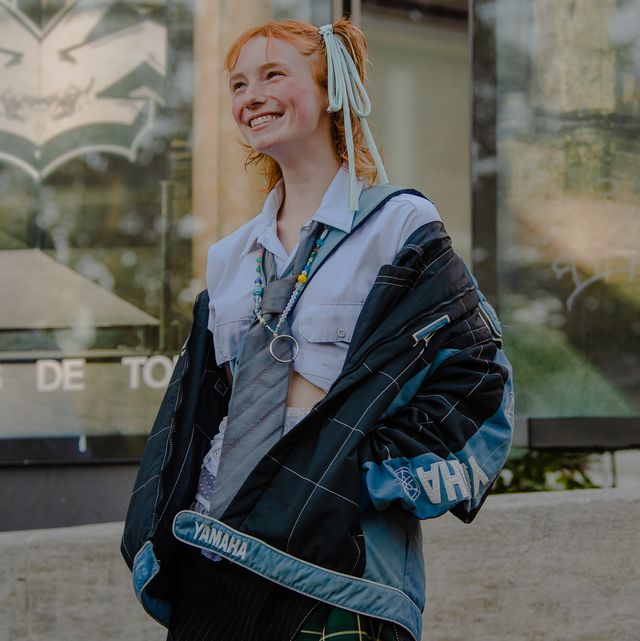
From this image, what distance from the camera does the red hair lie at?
208 cm

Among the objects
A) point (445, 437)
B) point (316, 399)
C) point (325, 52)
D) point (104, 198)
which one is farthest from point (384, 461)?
point (104, 198)

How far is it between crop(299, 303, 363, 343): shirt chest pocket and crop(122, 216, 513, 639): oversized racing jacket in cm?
5

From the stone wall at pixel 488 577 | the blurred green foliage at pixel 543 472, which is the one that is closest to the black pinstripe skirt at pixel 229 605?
the stone wall at pixel 488 577

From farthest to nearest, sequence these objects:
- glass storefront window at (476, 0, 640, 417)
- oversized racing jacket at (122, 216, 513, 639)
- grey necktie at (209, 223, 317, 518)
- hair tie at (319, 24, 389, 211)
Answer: glass storefront window at (476, 0, 640, 417), hair tie at (319, 24, 389, 211), grey necktie at (209, 223, 317, 518), oversized racing jacket at (122, 216, 513, 639)

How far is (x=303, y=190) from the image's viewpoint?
213cm

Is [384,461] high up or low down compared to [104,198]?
down

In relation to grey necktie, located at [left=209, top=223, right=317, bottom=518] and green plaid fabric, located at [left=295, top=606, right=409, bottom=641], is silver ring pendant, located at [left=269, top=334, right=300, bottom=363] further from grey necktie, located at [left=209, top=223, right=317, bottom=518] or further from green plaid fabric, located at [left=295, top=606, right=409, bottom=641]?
green plaid fabric, located at [left=295, top=606, right=409, bottom=641]

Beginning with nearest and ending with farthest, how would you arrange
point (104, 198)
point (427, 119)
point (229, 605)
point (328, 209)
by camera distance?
point (229, 605)
point (328, 209)
point (104, 198)
point (427, 119)

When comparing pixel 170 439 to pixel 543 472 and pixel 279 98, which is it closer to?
pixel 279 98

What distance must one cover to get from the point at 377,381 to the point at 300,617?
0.43 metres

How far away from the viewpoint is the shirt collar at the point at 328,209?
2.00m

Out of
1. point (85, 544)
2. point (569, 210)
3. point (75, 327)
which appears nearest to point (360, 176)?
point (85, 544)

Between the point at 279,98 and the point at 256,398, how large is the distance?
591mm

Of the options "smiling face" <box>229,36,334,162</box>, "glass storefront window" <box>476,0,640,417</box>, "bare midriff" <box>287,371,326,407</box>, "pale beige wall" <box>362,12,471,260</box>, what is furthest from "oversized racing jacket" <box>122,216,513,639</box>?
"pale beige wall" <box>362,12,471,260</box>
